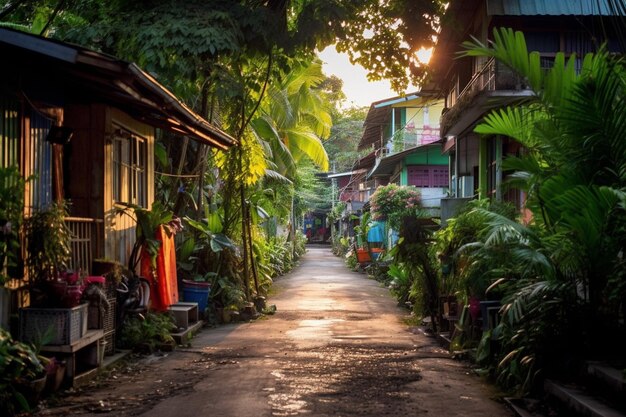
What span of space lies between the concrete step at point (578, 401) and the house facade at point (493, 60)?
17.0 feet

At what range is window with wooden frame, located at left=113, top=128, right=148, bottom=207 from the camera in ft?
31.4

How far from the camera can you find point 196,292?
13.0m

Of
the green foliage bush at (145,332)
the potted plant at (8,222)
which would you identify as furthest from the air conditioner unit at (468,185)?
the potted plant at (8,222)

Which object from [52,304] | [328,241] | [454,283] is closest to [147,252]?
[52,304]

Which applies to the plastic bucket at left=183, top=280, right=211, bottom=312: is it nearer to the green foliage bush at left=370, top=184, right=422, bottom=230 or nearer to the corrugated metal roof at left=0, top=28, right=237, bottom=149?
the corrugated metal roof at left=0, top=28, right=237, bottom=149

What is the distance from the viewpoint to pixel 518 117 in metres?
8.16

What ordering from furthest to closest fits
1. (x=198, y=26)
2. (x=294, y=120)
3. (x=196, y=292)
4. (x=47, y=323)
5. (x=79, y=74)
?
(x=294, y=120) < (x=196, y=292) < (x=198, y=26) < (x=79, y=74) < (x=47, y=323)

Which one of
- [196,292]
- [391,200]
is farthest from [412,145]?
[196,292]

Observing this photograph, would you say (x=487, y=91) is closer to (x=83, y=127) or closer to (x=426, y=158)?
(x=83, y=127)

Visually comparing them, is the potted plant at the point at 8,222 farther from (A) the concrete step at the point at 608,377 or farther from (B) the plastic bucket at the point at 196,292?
(B) the plastic bucket at the point at 196,292

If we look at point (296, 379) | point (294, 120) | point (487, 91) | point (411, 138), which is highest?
point (411, 138)

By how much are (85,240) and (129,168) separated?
7.54 ft

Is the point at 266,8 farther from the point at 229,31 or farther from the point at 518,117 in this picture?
the point at 518,117

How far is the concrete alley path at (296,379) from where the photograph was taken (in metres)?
6.11
